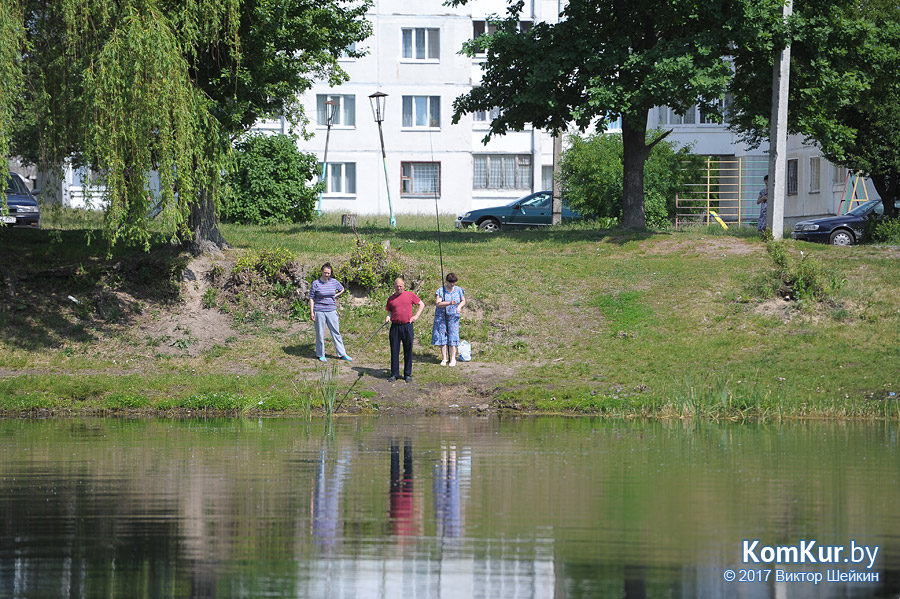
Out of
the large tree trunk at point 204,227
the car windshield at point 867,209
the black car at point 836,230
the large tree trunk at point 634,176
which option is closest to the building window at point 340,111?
the black car at point 836,230

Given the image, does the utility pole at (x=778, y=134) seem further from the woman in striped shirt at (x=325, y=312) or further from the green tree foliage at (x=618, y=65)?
the woman in striped shirt at (x=325, y=312)

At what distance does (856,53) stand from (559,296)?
37.1 ft

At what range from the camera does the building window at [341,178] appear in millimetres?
60000

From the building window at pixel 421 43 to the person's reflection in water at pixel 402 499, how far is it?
45982 millimetres

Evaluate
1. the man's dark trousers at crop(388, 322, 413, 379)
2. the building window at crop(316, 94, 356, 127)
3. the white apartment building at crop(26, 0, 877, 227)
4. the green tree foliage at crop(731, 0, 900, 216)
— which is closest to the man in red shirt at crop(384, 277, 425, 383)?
the man's dark trousers at crop(388, 322, 413, 379)

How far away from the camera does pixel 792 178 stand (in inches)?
2227

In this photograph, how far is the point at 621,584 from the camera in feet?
27.8

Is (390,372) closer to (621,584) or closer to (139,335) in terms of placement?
(139,335)

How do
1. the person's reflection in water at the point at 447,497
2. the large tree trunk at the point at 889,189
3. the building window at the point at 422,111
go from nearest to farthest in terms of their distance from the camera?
the person's reflection in water at the point at 447,497 → the large tree trunk at the point at 889,189 → the building window at the point at 422,111

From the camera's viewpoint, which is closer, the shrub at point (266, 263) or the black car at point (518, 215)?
the shrub at point (266, 263)

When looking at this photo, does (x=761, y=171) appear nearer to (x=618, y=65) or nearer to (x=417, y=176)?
(x=417, y=176)

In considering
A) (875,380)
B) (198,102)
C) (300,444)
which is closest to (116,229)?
(198,102)

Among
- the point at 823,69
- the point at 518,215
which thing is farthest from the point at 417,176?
the point at 823,69

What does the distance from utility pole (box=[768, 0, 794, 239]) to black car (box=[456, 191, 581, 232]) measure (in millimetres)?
17331
